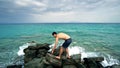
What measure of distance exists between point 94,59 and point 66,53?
287 centimetres

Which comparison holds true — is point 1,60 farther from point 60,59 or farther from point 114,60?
point 114,60

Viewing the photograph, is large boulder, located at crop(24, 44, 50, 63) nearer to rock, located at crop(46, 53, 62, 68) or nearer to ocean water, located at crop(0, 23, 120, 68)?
ocean water, located at crop(0, 23, 120, 68)

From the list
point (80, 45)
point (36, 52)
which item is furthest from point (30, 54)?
point (80, 45)

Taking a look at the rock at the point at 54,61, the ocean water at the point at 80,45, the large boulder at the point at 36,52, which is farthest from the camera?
the ocean water at the point at 80,45

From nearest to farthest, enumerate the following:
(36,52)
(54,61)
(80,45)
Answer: (54,61) < (36,52) < (80,45)

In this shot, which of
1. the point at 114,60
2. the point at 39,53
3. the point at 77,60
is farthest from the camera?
the point at 114,60

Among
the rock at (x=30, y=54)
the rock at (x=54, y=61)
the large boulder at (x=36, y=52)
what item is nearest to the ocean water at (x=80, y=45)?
the rock at (x=30, y=54)

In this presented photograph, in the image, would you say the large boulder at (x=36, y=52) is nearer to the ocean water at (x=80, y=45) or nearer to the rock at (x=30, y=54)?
the rock at (x=30, y=54)

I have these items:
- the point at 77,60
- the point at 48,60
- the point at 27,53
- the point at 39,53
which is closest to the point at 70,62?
the point at 77,60

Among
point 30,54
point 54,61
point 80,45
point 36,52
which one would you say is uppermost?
point 54,61

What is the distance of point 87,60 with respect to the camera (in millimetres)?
13422

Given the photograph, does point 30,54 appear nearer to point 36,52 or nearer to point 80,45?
point 36,52

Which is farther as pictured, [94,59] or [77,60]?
[94,59]

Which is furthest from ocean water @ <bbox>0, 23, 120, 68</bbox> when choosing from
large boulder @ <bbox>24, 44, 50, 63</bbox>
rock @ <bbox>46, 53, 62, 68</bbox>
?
rock @ <bbox>46, 53, 62, 68</bbox>
